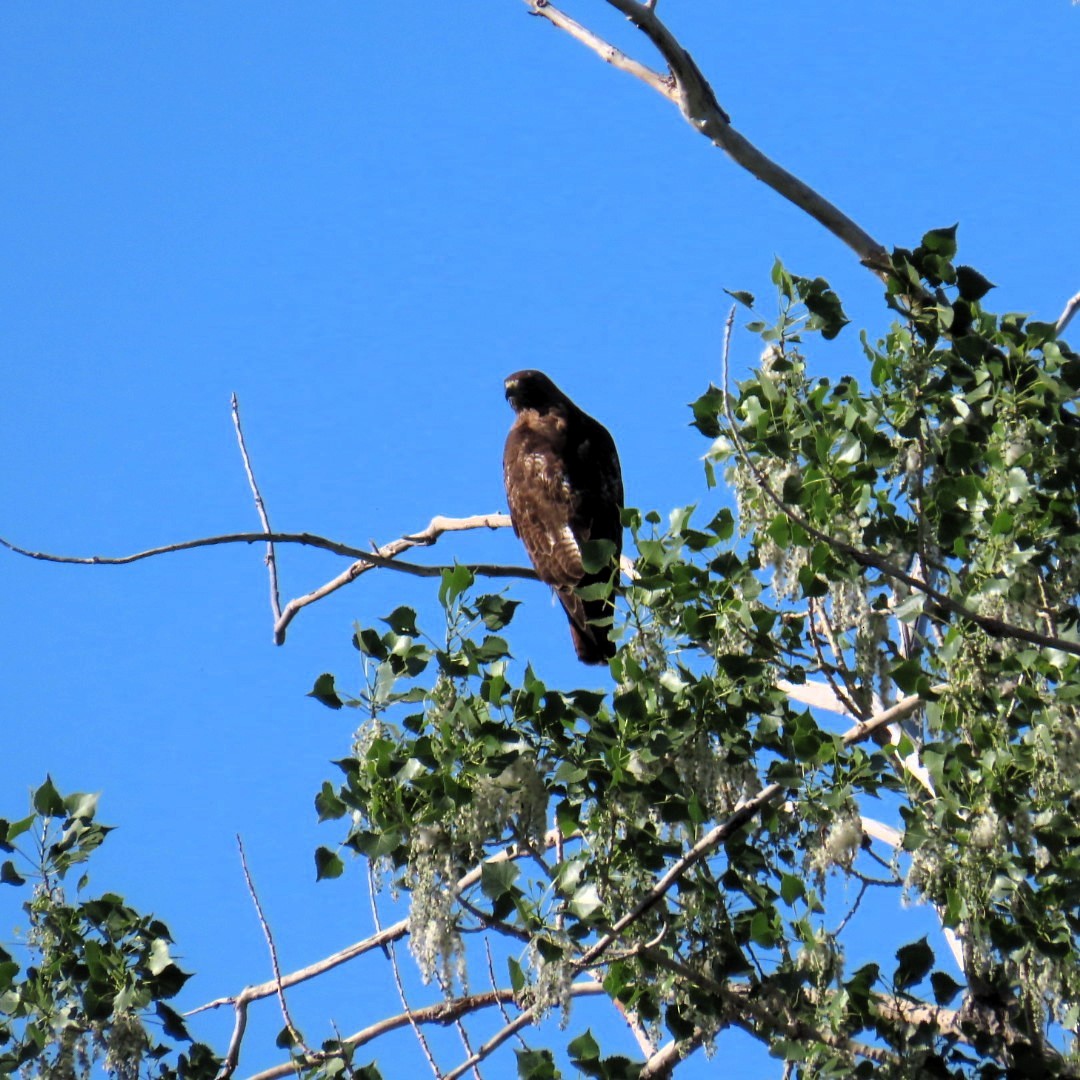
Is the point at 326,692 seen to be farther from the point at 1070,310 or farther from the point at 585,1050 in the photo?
the point at 1070,310

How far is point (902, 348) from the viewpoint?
12.3ft

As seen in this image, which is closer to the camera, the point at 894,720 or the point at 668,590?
the point at 668,590

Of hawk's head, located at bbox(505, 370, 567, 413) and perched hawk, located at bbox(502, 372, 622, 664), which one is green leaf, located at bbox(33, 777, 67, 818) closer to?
perched hawk, located at bbox(502, 372, 622, 664)

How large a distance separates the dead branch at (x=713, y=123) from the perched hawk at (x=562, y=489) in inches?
87.2

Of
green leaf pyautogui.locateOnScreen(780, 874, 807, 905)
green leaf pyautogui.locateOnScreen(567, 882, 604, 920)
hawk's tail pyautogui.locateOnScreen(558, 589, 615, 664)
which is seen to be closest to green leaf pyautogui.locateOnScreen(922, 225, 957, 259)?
green leaf pyautogui.locateOnScreen(780, 874, 807, 905)

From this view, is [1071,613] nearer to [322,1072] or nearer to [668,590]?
[668,590]

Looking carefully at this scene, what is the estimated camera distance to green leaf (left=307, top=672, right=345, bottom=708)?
11.4 feet

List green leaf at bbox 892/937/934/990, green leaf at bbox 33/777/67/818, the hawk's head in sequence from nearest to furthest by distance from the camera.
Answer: green leaf at bbox 892/937/934/990 → green leaf at bbox 33/777/67/818 → the hawk's head

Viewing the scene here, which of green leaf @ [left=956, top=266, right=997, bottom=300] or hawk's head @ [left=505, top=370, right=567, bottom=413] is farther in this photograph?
hawk's head @ [left=505, top=370, right=567, bottom=413]

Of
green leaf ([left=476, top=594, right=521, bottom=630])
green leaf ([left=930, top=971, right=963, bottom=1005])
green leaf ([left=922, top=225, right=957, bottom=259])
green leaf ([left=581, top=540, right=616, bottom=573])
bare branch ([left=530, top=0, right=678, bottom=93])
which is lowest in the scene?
green leaf ([left=930, top=971, right=963, bottom=1005])

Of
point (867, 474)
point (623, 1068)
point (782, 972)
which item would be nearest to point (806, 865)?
point (782, 972)

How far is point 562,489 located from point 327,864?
3564mm

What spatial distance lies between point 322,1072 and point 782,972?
1.14 metres

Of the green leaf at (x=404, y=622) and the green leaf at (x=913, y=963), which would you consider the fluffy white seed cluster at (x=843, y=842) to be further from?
the green leaf at (x=404, y=622)
